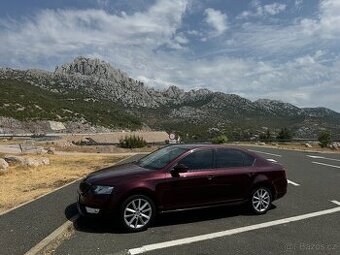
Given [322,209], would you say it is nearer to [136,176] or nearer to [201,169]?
[201,169]

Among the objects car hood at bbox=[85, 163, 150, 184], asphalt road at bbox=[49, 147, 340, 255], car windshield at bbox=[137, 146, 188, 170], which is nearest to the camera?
asphalt road at bbox=[49, 147, 340, 255]

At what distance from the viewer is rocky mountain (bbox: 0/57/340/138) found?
117m

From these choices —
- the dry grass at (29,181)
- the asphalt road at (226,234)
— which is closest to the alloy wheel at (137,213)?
the asphalt road at (226,234)

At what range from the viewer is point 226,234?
8117 millimetres

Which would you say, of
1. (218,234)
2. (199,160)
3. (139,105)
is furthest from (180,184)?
(139,105)

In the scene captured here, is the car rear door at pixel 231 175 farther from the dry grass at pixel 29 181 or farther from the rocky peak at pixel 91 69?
the rocky peak at pixel 91 69

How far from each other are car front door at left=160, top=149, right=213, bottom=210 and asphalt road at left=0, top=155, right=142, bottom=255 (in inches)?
83.1

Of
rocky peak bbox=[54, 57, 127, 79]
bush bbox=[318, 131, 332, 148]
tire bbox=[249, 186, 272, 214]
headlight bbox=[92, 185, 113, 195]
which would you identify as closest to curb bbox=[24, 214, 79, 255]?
headlight bbox=[92, 185, 113, 195]

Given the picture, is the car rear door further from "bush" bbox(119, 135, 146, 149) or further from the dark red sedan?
"bush" bbox(119, 135, 146, 149)

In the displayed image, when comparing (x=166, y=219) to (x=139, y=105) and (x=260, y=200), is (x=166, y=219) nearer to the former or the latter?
(x=260, y=200)

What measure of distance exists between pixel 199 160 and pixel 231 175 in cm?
75

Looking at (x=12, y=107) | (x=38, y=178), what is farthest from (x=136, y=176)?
(x=12, y=107)

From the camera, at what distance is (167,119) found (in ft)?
499

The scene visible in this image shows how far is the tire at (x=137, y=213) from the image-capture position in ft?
27.0
